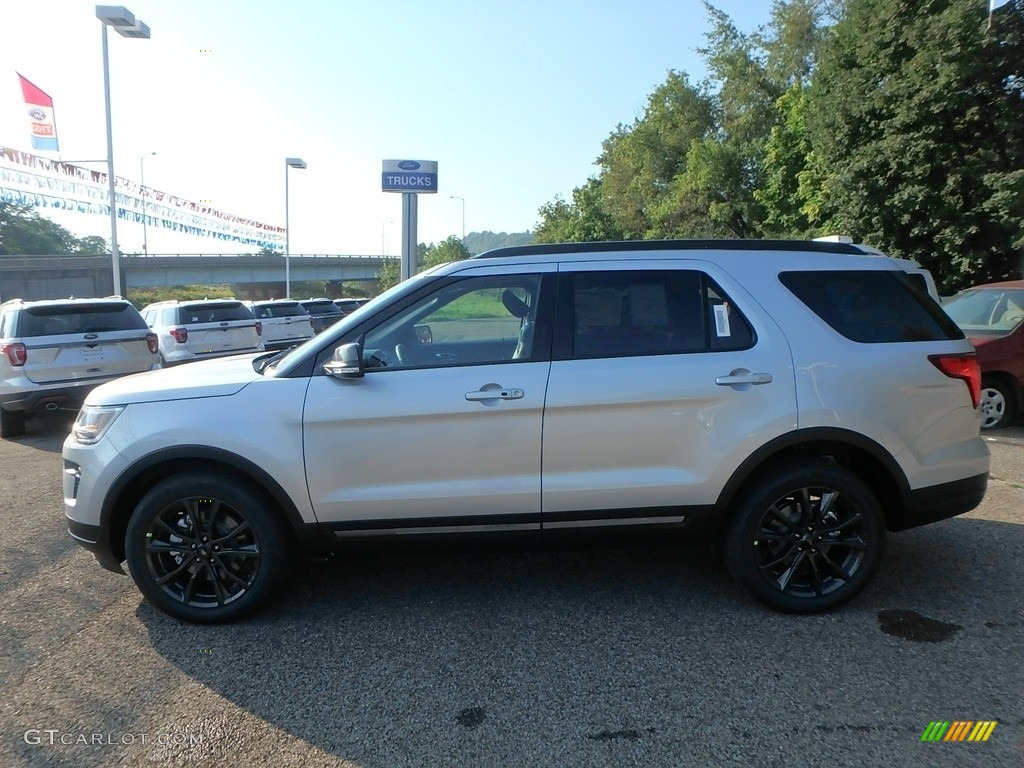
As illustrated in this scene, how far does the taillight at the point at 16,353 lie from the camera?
8.92 m

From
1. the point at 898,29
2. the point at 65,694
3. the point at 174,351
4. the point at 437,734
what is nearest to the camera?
the point at 437,734

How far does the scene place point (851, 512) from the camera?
392 cm

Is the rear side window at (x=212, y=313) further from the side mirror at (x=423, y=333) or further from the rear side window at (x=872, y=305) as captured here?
the rear side window at (x=872, y=305)

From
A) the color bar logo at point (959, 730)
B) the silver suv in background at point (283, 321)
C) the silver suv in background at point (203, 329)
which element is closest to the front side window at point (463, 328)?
the color bar logo at point (959, 730)

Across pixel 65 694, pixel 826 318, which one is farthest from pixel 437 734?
pixel 826 318

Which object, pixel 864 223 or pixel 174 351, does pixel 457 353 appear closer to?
pixel 174 351

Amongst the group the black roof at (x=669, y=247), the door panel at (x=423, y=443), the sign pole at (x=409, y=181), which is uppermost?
the sign pole at (x=409, y=181)

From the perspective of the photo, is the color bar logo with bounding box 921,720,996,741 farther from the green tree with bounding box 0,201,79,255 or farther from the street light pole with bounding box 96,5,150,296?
the green tree with bounding box 0,201,79,255

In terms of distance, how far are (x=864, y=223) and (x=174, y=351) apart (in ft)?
48.3

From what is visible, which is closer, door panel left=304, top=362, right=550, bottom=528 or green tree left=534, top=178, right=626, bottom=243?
door panel left=304, top=362, right=550, bottom=528

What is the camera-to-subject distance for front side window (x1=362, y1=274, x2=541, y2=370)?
153 inches

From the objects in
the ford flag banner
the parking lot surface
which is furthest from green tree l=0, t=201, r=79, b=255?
the parking lot surface

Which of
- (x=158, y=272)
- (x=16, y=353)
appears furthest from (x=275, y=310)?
(x=158, y=272)

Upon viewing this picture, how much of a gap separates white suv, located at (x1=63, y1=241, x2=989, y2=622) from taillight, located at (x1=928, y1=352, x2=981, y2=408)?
0.01m
